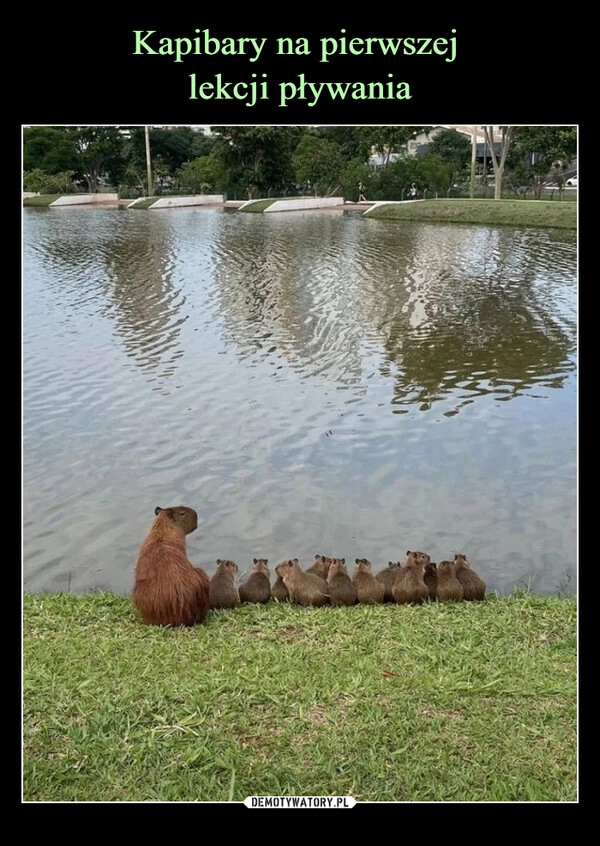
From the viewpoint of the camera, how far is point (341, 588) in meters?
4.89

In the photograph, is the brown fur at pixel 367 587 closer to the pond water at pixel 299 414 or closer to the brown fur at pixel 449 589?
the brown fur at pixel 449 589

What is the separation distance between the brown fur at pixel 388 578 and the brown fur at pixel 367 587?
0.06 metres

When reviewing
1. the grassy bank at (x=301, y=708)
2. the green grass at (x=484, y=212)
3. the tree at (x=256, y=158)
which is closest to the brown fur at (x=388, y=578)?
the grassy bank at (x=301, y=708)

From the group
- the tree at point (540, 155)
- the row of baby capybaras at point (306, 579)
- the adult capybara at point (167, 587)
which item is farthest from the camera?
the tree at point (540, 155)

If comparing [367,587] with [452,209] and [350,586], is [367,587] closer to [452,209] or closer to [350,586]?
[350,586]

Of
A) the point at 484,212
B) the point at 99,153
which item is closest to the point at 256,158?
the point at 99,153

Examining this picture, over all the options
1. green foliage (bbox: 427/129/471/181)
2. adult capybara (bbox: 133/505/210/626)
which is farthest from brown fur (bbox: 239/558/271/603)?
green foliage (bbox: 427/129/471/181)

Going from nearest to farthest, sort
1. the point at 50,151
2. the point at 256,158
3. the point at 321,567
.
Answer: the point at 321,567, the point at 256,158, the point at 50,151

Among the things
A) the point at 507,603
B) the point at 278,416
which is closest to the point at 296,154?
the point at 278,416

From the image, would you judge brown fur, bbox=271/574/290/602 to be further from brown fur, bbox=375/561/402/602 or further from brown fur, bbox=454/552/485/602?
brown fur, bbox=454/552/485/602

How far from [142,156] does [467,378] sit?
50.8 ft

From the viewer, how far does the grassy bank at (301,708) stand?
9.32 feet

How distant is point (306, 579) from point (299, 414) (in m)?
3.95

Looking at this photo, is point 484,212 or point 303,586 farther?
point 484,212
